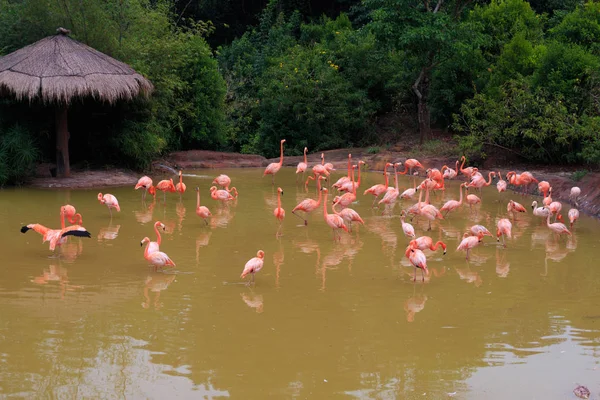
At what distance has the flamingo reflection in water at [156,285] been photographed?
729cm

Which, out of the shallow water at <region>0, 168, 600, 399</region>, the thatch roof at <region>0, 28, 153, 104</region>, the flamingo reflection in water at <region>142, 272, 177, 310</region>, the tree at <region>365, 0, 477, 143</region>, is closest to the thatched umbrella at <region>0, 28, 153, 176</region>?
the thatch roof at <region>0, 28, 153, 104</region>

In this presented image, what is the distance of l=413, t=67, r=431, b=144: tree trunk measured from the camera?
21.0 m

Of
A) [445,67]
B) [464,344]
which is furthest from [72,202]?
[445,67]

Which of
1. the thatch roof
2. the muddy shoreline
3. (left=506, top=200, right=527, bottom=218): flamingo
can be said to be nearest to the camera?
(left=506, top=200, right=527, bottom=218): flamingo

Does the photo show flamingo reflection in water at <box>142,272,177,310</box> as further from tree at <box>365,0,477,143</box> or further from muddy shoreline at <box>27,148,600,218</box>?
tree at <box>365,0,477,143</box>

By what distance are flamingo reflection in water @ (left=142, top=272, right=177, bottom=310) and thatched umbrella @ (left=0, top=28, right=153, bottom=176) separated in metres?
7.80

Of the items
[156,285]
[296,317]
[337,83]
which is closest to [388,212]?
[156,285]

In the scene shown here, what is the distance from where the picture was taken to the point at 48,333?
251 inches

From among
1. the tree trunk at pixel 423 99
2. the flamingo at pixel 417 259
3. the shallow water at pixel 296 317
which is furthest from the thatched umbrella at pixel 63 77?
the flamingo at pixel 417 259

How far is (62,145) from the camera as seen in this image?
16.0 metres

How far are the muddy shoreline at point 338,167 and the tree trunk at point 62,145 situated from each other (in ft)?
0.85

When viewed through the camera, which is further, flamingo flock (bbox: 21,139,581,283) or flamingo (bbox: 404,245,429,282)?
flamingo flock (bbox: 21,139,581,283)

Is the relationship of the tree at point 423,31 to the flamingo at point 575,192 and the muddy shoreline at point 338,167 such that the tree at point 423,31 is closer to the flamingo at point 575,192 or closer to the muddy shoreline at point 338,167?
the muddy shoreline at point 338,167

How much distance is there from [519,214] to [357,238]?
3655mm
